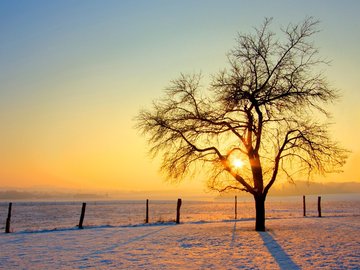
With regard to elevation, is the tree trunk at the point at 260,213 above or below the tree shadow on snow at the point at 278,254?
above

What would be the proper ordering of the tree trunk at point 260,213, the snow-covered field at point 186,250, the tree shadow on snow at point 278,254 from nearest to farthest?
the tree shadow on snow at point 278,254, the snow-covered field at point 186,250, the tree trunk at point 260,213

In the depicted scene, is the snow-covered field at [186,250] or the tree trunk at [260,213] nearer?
the snow-covered field at [186,250]

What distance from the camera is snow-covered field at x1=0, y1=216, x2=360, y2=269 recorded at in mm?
12188

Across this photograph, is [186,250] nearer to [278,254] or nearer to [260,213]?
[278,254]

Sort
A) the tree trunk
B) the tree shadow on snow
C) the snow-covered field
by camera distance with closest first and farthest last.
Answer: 1. the tree shadow on snow
2. the snow-covered field
3. the tree trunk

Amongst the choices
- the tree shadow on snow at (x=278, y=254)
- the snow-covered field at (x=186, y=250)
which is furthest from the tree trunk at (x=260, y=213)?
the tree shadow on snow at (x=278, y=254)

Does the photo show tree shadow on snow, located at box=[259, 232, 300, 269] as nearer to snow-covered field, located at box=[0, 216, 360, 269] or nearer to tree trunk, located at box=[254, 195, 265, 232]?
snow-covered field, located at box=[0, 216, 360, 269]

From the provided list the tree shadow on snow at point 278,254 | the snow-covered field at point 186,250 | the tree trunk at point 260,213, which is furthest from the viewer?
the tree trunk at point 260,213

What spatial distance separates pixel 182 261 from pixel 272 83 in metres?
12.1

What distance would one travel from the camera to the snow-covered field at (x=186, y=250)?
12188 mm

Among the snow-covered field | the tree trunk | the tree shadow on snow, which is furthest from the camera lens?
the tree trunk

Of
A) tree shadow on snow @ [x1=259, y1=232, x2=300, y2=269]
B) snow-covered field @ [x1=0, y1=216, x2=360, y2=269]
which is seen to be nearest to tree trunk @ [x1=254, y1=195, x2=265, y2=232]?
snow-covered field @ [x1=0, y1=216, x2=360, y2=269]

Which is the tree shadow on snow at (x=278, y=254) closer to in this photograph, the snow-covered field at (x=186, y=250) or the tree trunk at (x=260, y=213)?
the snow-covered field at (x=186, y=250)

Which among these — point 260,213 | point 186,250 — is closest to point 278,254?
point 186,250
